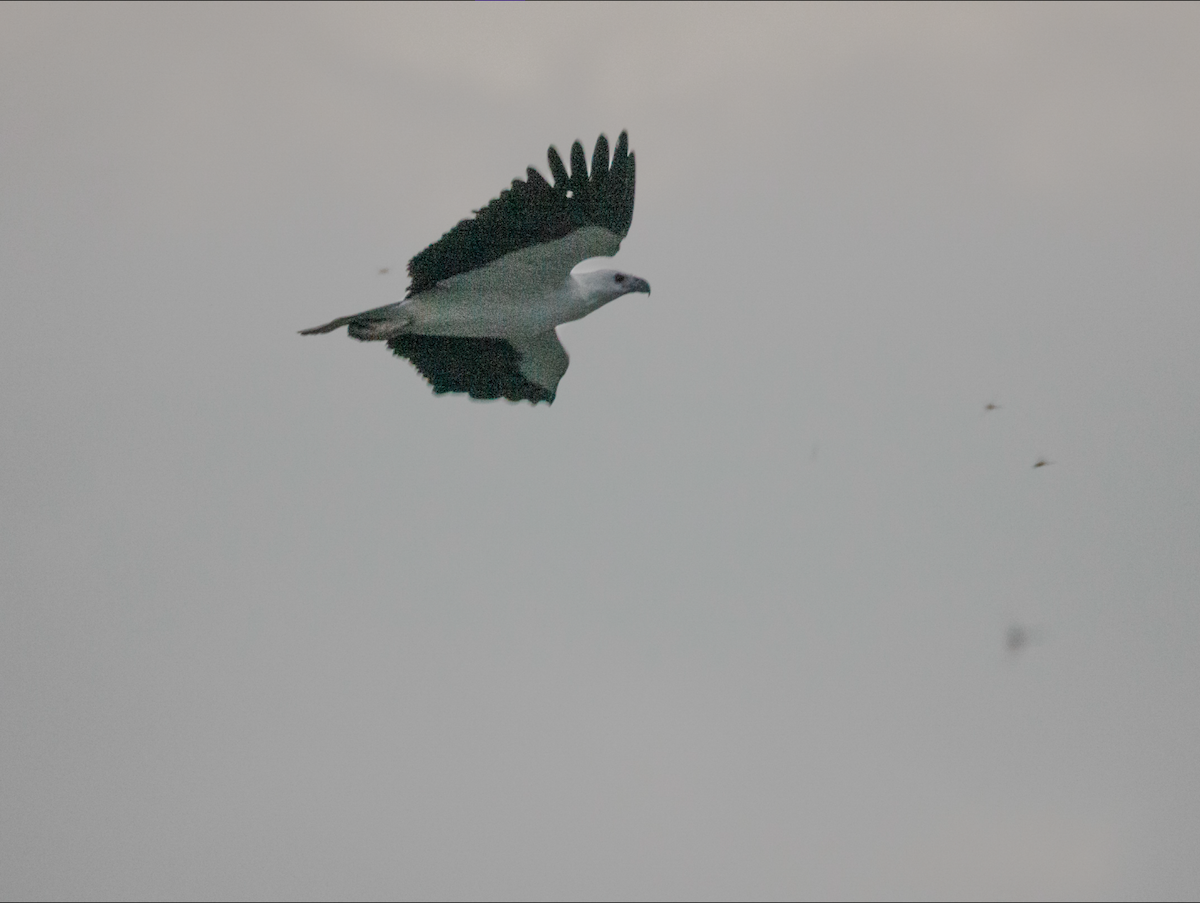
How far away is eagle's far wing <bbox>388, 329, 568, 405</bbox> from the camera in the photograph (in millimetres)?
18766

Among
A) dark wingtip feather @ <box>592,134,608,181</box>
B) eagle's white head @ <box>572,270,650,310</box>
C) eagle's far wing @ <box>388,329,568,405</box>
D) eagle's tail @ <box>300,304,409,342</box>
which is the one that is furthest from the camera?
eagle's far wing @ <box>388,329,568,405</box>

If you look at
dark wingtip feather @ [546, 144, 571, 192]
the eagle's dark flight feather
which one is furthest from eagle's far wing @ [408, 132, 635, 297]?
the eagle's dark flight feather

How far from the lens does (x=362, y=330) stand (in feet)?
58.2

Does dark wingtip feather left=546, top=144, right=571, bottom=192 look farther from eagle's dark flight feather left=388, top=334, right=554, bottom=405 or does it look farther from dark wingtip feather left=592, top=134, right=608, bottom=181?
eagle's dark flight feather left=388, top=334, right=554, bottom=405

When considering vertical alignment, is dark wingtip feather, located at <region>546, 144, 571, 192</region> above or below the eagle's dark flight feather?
above

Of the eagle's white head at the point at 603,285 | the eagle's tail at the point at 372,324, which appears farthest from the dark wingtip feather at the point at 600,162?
the eagle's tail at the point at 372,324

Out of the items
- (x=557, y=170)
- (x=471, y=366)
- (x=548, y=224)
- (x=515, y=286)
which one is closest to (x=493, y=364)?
(x=471, y=366)

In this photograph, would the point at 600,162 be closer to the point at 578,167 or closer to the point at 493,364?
the point at 578,167

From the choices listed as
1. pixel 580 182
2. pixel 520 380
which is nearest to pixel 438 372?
pixel 520 380

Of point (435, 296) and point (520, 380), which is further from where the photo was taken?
point (520, 380)

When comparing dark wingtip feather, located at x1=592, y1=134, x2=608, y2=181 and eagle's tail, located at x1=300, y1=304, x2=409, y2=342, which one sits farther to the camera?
eagle's tail, located at x1=300, y1=304, x2=409, y2=342

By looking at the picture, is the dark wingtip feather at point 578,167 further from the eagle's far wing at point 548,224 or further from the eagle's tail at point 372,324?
the eagle's tail at point 372,324

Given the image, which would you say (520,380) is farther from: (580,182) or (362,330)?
(580,182)

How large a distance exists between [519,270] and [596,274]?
3.68 ft
